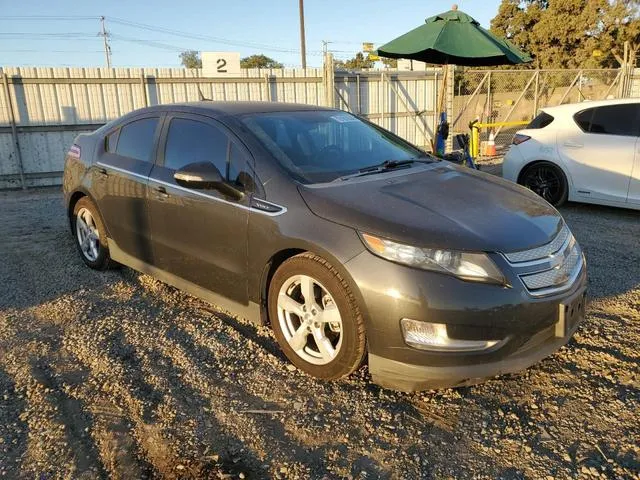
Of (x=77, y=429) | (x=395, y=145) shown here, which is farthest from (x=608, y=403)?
(x=77, y=429)

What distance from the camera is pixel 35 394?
9.61 ft

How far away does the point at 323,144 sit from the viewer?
374 centimetres

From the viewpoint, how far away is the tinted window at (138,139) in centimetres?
421

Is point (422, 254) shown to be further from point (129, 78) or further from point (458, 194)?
point (129, 78)

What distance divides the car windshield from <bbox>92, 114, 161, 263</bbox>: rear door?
40.8 inches

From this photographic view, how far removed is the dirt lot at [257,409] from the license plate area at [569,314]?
1.22 ft

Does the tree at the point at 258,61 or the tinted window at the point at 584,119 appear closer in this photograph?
the tinted window at the point at 584,119

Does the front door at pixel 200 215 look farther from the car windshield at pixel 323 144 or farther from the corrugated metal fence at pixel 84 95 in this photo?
the corrugated metal fence at pixel 84 95

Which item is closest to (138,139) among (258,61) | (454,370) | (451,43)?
A: (454,370)

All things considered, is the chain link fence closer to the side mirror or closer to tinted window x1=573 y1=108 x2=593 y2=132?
tinted window x1=573 y1=108 x2=593 y2=132

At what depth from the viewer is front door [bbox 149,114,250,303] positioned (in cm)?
336

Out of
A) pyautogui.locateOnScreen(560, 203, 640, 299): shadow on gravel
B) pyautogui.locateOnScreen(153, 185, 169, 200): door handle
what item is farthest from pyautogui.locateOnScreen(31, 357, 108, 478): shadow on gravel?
pyautogui.locateOnScreen(560, 203, 640, 299): shadow on gravel

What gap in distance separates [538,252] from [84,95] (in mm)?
10803

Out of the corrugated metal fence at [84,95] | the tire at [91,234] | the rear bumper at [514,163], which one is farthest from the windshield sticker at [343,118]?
the corrugated metal fence at [84,95]
